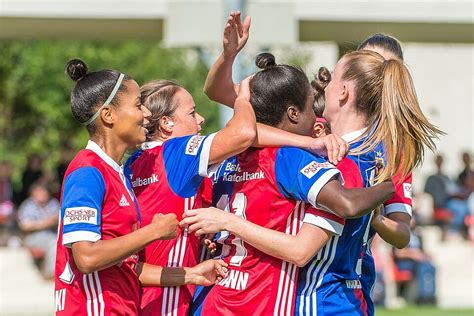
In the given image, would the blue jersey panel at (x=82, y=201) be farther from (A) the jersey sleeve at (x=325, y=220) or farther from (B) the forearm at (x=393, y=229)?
(B) the forearm at (x=393, y=229)

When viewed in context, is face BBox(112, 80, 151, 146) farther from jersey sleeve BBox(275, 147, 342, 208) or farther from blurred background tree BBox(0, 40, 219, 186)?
blurred background tree BBox(0, 40, 219, 186)

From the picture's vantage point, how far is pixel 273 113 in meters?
4.15

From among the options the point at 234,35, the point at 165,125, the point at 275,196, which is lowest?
the point at 275,196

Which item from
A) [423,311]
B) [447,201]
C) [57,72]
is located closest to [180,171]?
[423,311]

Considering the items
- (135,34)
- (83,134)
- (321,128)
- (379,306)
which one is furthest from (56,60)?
(321,128)

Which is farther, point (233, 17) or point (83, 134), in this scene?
point (83, 134)

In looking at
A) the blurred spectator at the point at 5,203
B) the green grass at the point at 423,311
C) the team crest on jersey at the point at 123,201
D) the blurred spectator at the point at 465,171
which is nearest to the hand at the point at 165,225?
the team crest on jersey at the point at 123,201

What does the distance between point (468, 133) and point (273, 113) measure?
27760 mm

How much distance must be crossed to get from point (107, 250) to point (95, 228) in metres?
0.11

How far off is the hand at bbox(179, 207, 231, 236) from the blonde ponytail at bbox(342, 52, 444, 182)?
0.58 metres

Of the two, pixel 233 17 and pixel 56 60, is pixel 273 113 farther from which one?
pixel 56 60

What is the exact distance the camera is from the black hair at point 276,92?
409 cm

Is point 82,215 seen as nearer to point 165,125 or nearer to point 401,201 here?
point 165,125

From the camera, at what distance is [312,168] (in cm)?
393
